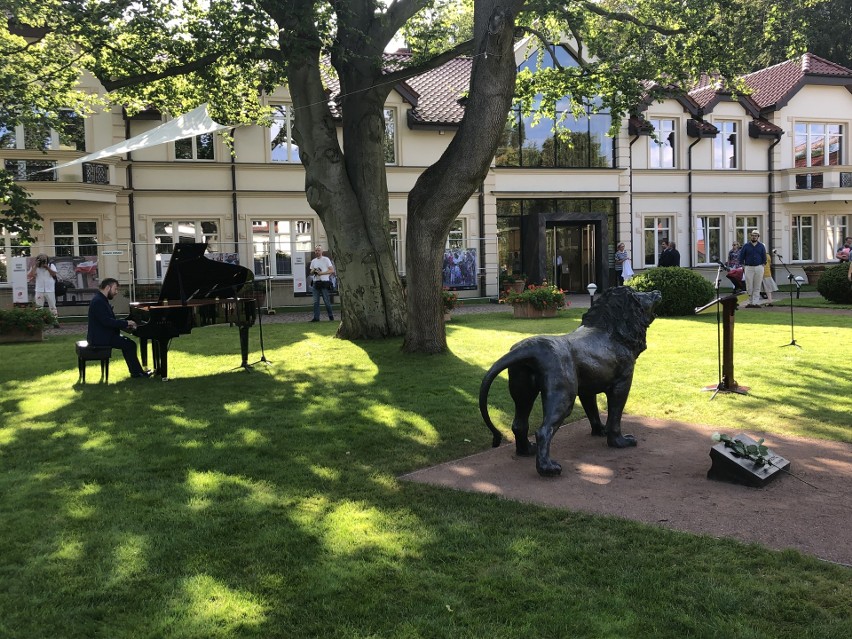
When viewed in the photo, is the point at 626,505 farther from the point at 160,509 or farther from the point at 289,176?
the point at 289,176

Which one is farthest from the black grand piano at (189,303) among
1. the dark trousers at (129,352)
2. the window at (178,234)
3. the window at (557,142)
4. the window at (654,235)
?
the window at (654,235)

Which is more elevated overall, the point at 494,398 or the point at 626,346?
the point at 626,346

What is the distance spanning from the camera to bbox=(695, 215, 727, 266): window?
32.1m

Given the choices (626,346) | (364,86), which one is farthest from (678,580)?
(364,86)

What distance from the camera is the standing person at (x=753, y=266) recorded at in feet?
69.5

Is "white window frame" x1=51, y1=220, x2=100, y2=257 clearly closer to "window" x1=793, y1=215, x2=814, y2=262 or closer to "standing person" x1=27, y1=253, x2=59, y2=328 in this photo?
"standing person" x1=27, y1=253, x2=59, y2=328

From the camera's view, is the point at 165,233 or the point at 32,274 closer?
the point at 32,274

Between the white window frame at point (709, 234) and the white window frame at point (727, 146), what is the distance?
226 cm

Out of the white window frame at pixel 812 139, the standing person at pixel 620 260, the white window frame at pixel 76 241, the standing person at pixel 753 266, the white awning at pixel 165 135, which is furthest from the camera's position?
the white window frame at pixel 812 139

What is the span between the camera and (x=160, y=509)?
505 centimetres

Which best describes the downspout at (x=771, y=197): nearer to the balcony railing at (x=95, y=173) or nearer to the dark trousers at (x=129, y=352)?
the balcony railing at (x=95, y=173)

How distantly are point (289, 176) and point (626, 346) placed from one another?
21762 millimetres

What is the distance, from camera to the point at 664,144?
103 feet

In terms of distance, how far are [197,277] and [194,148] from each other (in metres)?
16.1
